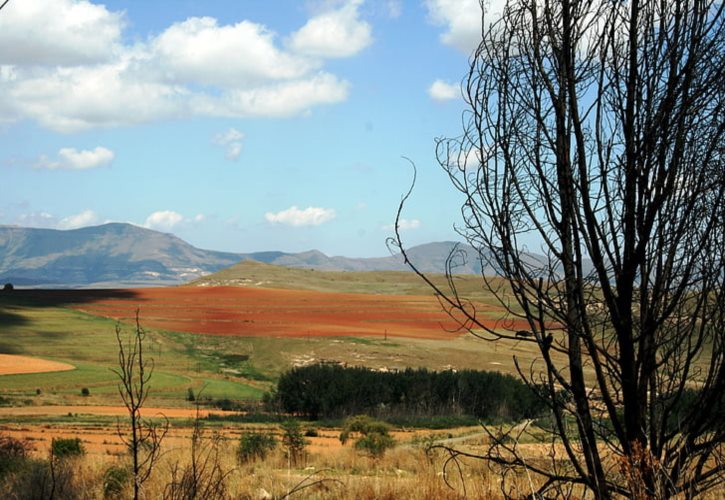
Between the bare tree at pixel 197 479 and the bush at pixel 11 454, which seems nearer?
the bare tree at pixel 197 479

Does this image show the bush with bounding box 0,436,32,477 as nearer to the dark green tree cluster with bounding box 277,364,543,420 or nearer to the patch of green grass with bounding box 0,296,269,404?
the dark green tree cluster with bounding box 277,364,543,420

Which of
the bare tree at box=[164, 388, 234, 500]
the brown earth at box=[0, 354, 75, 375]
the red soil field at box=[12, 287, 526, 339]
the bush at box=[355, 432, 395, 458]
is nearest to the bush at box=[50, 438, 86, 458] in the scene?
the bare tree at box=[164, 388, 234, 500]

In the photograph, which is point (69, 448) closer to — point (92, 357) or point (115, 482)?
point (115, 482)

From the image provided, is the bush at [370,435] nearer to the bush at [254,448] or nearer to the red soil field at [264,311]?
the bush at [254,448]

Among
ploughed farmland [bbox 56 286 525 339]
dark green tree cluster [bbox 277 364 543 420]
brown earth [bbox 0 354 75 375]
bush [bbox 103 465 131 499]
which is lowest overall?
brown earth [bbox 0 354 75 375]

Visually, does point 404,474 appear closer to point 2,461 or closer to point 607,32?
point 2,461

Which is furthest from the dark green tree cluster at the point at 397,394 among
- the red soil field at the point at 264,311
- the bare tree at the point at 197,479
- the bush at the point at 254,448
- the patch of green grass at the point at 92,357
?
the bare tree at the point at 197,479

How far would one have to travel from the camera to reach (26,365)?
4522cm

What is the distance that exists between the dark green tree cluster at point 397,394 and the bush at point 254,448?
17.6m

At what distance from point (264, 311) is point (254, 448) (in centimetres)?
5960

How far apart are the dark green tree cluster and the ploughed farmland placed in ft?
45.8

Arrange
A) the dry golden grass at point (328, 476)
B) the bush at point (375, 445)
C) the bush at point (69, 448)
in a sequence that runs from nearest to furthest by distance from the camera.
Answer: the dry golden grass at point (328, 476) < the bush at point (69, 448) < the bush at point (375, 445)

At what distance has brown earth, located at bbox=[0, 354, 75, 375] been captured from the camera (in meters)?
43.5

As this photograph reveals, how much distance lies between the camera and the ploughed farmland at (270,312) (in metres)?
62.8
